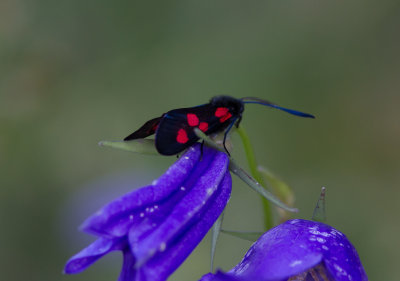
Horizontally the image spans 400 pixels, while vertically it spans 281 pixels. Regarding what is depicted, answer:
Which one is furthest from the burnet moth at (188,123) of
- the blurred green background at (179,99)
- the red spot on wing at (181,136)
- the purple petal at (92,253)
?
the blurred green background at (179,99)

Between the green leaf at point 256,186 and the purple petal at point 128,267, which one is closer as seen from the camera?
the purple petal at point 128,267

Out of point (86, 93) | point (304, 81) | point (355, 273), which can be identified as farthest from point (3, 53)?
point (355, 273)

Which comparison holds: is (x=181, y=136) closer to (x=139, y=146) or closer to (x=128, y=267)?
(x=139, y=146)

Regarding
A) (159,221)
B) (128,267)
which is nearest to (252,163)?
(159,221)

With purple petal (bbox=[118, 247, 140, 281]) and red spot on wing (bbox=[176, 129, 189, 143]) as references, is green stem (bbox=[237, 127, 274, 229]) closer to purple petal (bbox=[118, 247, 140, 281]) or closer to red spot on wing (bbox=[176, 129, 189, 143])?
red spot on wing (bbox=[176, 129, 189, 143])

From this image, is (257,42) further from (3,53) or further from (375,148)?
(3,53)

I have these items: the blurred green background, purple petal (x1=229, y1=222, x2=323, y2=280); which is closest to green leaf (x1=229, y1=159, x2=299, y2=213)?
purple petal (x1=229, y1=222, x2=323, y2=280)

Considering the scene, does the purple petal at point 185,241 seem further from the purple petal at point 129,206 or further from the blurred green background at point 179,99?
the blurred green background at point 179,99

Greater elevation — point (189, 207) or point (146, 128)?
point (146, 128)
